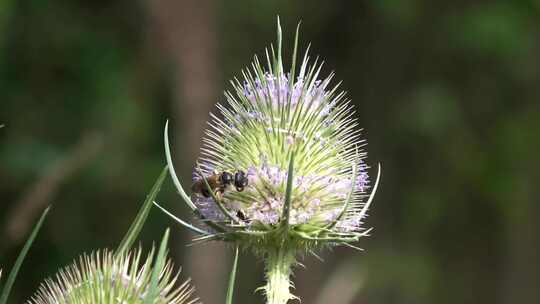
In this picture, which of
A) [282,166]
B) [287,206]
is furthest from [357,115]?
[287,206]

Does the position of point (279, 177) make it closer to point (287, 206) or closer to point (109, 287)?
A: point (287, 206)

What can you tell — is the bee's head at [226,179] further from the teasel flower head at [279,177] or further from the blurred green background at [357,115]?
the blurred green background at [357,115]

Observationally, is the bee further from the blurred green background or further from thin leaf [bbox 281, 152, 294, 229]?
the blurred green background

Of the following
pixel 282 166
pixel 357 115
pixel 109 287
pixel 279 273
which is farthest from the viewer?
pixel 357 115

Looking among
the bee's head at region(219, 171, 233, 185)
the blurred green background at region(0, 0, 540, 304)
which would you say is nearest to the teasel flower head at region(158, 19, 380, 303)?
the bee's head at region(219, 171, 233, 185)

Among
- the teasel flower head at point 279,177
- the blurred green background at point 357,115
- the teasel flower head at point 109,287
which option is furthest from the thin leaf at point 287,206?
the blurred green background at point 357,115

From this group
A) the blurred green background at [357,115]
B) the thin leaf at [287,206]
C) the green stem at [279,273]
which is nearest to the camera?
the thin leaf at [287,206]

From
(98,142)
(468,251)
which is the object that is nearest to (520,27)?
(468,251)
